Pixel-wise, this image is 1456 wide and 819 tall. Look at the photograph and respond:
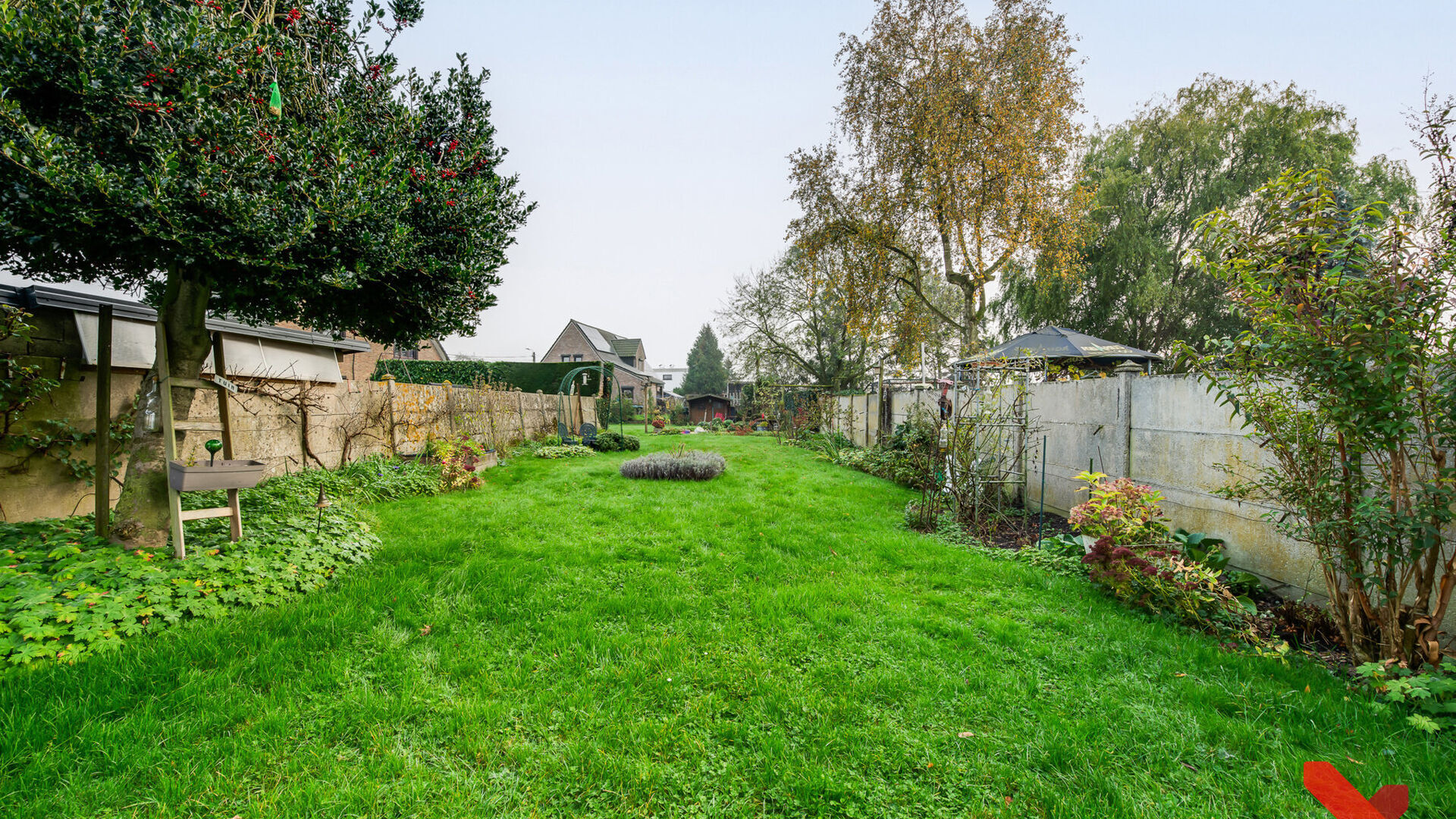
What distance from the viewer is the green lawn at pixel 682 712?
2.06m

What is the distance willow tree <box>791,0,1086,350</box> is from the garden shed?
908 inches

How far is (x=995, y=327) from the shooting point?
19.5 m

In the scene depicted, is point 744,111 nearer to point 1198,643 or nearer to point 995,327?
point 1198,643

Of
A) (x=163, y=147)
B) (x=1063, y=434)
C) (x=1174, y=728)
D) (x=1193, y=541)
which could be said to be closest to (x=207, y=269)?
(x=163, y=147)

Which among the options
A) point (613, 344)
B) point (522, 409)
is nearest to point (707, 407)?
point (613, 344)

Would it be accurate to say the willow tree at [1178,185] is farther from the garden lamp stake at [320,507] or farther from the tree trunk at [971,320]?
the garden lamp stake at [320,507]

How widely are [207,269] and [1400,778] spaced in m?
7.01

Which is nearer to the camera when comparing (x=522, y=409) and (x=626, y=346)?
(x=522, y=409)

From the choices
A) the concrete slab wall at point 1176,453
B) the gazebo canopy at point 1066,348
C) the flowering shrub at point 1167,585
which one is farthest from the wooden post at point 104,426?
the gazebo canopy at point 1066,348

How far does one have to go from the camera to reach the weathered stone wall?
431 centimetres

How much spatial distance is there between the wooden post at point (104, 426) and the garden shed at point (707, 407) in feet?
94.8

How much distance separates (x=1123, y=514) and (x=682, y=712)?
3774 millimetres

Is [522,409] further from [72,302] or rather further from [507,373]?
[507,373]

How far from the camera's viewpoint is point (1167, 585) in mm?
3504
